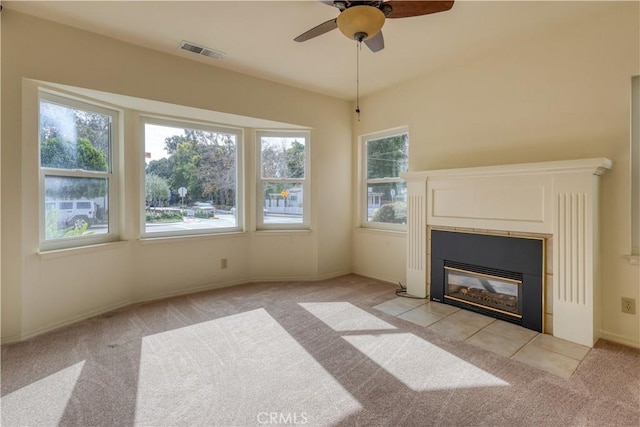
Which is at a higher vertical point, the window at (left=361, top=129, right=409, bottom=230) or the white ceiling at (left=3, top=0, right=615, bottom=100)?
the white ceiling at (left=3, top=0, right=615, bottom=100)

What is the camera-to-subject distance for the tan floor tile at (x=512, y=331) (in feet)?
8.43

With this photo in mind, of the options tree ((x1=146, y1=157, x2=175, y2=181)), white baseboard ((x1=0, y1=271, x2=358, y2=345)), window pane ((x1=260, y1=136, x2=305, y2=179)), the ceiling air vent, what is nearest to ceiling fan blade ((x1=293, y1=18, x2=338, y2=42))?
the ceiling air vent

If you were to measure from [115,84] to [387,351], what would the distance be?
3454mm

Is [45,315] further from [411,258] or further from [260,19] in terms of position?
[411,258]

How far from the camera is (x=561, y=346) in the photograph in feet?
7.97

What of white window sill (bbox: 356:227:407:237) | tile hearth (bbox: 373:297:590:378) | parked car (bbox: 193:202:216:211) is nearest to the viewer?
tile hearth (bbox: 373:297:590:378)

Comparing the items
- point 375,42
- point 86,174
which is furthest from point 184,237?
point 375,42

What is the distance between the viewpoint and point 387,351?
2.37 meters

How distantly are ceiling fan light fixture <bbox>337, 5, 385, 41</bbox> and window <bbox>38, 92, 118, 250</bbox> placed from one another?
2756 millimetres

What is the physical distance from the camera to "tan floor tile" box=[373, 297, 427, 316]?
319 cm

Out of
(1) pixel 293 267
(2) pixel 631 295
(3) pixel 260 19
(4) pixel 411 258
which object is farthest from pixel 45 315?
(2) pixel 631 295

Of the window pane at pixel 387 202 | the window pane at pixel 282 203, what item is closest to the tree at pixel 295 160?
the window pane at pixel 282 203

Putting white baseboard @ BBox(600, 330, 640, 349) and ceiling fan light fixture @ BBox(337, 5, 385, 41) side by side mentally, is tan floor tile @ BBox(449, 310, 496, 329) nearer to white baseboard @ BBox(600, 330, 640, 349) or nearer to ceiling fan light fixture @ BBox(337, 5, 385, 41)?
white baseboard @ BBox(600, 330, 640, 349)

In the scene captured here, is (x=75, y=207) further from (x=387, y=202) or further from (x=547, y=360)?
(x=547, y=360)
